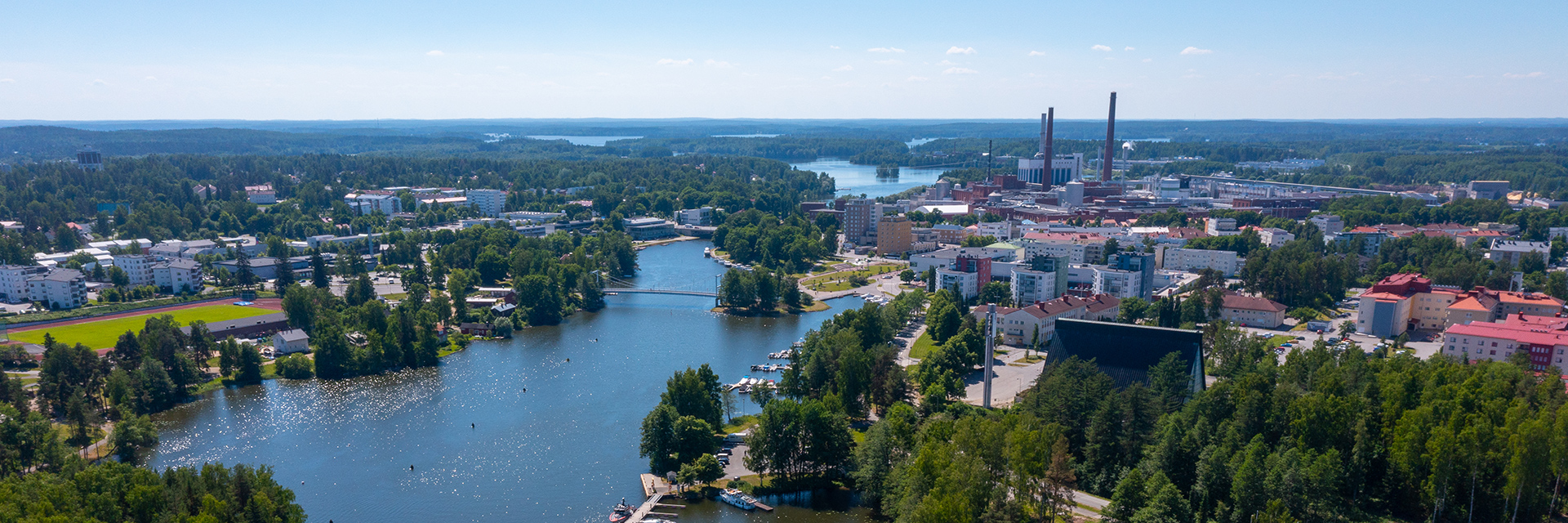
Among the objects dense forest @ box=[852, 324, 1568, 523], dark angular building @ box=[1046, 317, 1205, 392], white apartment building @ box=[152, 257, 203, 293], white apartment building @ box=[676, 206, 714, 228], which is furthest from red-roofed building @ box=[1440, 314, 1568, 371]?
white apartment building @ box=[676, 206, 714, 228]

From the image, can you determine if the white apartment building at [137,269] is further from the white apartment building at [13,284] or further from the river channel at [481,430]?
the river channel at [481,430]

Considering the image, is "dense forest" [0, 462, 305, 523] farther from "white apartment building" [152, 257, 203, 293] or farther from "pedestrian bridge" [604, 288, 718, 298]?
"white apartment building" [152, 257, 203, 293]

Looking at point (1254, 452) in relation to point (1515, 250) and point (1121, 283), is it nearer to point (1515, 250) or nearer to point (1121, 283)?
point (1121, 283)

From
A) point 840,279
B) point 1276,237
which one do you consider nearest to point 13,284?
point 840,279

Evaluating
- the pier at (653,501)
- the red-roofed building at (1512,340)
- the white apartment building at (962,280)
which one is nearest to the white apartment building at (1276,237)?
the white apartment building at (962,280)

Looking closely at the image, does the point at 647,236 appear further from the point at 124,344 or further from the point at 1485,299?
the point at 1485,299
